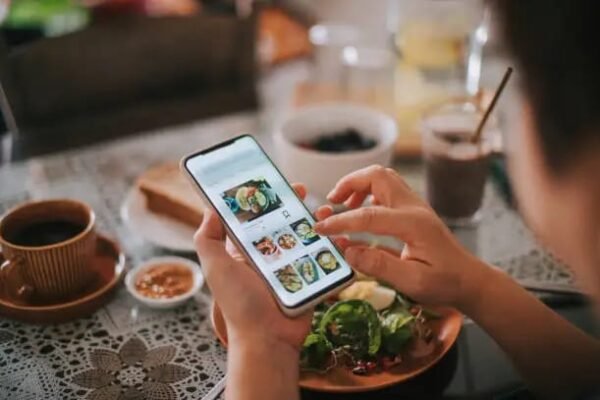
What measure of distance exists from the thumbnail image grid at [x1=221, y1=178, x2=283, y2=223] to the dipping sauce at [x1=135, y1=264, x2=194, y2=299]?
17 centimetres

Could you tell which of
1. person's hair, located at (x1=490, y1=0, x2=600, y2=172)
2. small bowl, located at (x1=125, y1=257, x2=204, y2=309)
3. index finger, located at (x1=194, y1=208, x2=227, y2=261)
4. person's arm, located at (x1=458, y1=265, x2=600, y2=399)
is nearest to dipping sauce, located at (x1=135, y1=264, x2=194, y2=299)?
small bowl, located at (x1=125, y1=257, x2=204, y2=309)

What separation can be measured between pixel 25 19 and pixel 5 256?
80 centimetres

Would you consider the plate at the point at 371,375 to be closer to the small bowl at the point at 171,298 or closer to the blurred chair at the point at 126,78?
the small bowl at the point at 171,298

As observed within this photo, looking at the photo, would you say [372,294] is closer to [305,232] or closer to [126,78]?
[305,232]

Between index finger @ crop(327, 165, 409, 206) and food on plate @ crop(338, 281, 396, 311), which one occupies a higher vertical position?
index finger @ crop(327, 165, 409, 206)

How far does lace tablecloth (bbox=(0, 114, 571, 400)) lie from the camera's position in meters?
0.79

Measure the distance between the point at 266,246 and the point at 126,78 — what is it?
80 centimetres

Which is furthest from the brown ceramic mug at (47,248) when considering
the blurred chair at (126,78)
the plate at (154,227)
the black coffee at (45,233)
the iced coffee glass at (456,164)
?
the iced coffee glass at (456,164)

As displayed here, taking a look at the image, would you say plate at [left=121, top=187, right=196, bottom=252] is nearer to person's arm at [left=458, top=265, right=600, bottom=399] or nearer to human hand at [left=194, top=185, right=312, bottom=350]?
human hand at [left=194, top=185, right=312, bottom=350]

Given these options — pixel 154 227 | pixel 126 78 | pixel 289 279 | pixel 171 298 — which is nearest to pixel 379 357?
pixel 289 279

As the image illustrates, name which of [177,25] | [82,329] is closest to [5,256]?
[82,329]

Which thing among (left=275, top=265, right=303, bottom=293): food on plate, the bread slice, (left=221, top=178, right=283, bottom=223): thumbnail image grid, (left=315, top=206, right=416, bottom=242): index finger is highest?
(left=221, top=178, right=283, bottom=223): thumbnail image grid

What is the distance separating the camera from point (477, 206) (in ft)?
3.43

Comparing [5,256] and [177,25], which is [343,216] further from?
[177,25]
